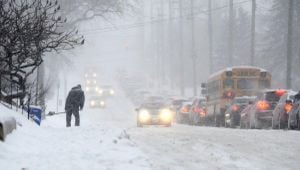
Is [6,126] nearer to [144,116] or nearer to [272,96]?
[272,96]

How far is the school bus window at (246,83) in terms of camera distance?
1275 inches

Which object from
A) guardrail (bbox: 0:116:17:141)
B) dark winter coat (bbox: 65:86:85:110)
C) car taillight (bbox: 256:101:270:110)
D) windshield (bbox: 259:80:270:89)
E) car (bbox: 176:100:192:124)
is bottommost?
car (bbox: 176:100:192:124)

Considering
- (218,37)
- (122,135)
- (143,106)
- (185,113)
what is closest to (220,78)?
(143,106)

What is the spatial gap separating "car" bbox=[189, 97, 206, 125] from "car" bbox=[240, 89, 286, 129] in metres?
10.9

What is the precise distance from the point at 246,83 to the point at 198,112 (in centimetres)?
564

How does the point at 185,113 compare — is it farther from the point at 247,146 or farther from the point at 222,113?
the point at 247,146

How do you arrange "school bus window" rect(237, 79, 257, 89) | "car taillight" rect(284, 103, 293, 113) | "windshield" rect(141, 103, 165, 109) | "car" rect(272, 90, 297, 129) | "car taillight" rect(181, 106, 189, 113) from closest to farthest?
"car taillight" rect(284, 103, 293, 113), "car" rect(272, 90, 297, 129), "windshield" rect(141, 103, 165, 109), "school bus window" rect(237, 79, 257, 89), "car taillight" rect(181, 106, 189, 113)

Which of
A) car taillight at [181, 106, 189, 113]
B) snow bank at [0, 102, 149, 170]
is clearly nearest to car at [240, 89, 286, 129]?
snow bank at [0, 102, 149, 170]

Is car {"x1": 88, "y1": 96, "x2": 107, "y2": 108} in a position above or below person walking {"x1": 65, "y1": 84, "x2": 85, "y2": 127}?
below

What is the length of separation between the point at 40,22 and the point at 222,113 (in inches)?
719

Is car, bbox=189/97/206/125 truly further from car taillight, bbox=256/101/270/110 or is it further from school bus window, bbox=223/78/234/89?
car taillight, bbox=256/101/270/110

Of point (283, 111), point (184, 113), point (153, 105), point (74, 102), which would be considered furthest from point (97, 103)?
point (283, 111)

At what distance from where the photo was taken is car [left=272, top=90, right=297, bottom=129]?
72.0 ft

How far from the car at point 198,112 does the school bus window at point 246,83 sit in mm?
4809
